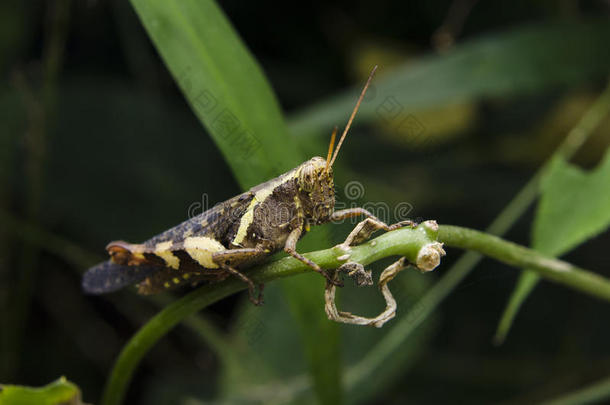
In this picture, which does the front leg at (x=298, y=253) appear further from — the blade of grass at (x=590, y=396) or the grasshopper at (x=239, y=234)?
the blade of grass at (x=590, y=396)

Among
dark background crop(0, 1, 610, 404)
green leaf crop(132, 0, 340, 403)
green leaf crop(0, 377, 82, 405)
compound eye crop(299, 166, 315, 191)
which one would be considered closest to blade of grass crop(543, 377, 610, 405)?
dark background crop(0, 1, 610, 404)

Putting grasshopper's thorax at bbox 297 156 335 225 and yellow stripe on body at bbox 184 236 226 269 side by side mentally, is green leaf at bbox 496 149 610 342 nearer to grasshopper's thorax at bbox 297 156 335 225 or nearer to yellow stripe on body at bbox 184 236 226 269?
grasshopper's thorax at bbox 297 156 335 225

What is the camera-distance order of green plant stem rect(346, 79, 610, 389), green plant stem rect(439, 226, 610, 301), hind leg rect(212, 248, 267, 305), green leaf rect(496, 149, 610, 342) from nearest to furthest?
green plant stem rect(439, 226, 610, 301)
hind leg rect(212, 248, 267, 305)
green leaf rect(496, 149, 610, 342)
green plant stem rect(346, 79, 610, 389)

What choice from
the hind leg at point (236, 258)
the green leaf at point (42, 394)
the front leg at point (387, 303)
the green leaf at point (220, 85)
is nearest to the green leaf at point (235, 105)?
the green leaf at point (220, 85)

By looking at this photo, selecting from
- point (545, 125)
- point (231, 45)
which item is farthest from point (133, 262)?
point (545, 125)

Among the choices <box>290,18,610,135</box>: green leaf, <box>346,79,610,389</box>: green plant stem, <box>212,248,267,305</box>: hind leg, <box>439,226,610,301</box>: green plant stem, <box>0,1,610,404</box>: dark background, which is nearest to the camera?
<box>439,226,610,301</box>: green plant stem

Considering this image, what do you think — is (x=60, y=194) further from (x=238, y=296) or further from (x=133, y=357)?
(x=133, y=357)
